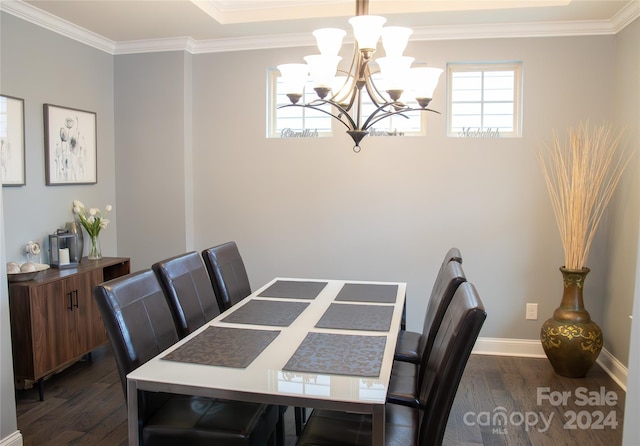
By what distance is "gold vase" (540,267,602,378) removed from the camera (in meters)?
3.31

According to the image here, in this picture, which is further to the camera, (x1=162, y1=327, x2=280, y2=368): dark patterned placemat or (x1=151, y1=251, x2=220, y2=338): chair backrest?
(x1=151, y1=251, x2=220, y2=338): chair backrest

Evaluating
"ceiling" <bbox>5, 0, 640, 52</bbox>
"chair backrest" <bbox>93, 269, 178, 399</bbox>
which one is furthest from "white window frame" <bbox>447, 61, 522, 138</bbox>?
"chair backrest" <bbox>93, 269, 178, 399</bbox>

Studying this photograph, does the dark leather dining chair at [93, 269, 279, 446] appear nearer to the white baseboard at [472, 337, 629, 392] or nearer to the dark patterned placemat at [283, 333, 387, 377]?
the dark patterned placemat at [283, 333, 387, 377]

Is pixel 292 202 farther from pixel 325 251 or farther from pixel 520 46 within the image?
pixel 520 46

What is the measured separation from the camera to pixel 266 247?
13.9ft

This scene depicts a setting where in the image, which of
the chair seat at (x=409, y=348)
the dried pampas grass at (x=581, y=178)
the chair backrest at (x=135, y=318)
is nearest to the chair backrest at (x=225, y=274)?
the chair backrest at (x=135, y=318)

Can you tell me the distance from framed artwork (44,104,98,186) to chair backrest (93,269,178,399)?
1907 mm

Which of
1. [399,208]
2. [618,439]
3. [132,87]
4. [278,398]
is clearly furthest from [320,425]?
[132,87]

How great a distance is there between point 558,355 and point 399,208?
153 cm

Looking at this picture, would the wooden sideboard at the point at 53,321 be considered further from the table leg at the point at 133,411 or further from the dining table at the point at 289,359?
the table leg at the point at 133,411

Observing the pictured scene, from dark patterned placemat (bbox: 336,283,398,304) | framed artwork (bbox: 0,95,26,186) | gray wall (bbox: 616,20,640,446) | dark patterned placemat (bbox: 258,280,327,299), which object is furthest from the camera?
gray wall (bbox: 616,20,640,446)

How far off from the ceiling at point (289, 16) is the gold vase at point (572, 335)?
1.77 metres

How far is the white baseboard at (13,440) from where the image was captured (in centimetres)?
240

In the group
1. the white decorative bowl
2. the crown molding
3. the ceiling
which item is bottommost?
the white decorative bowl
